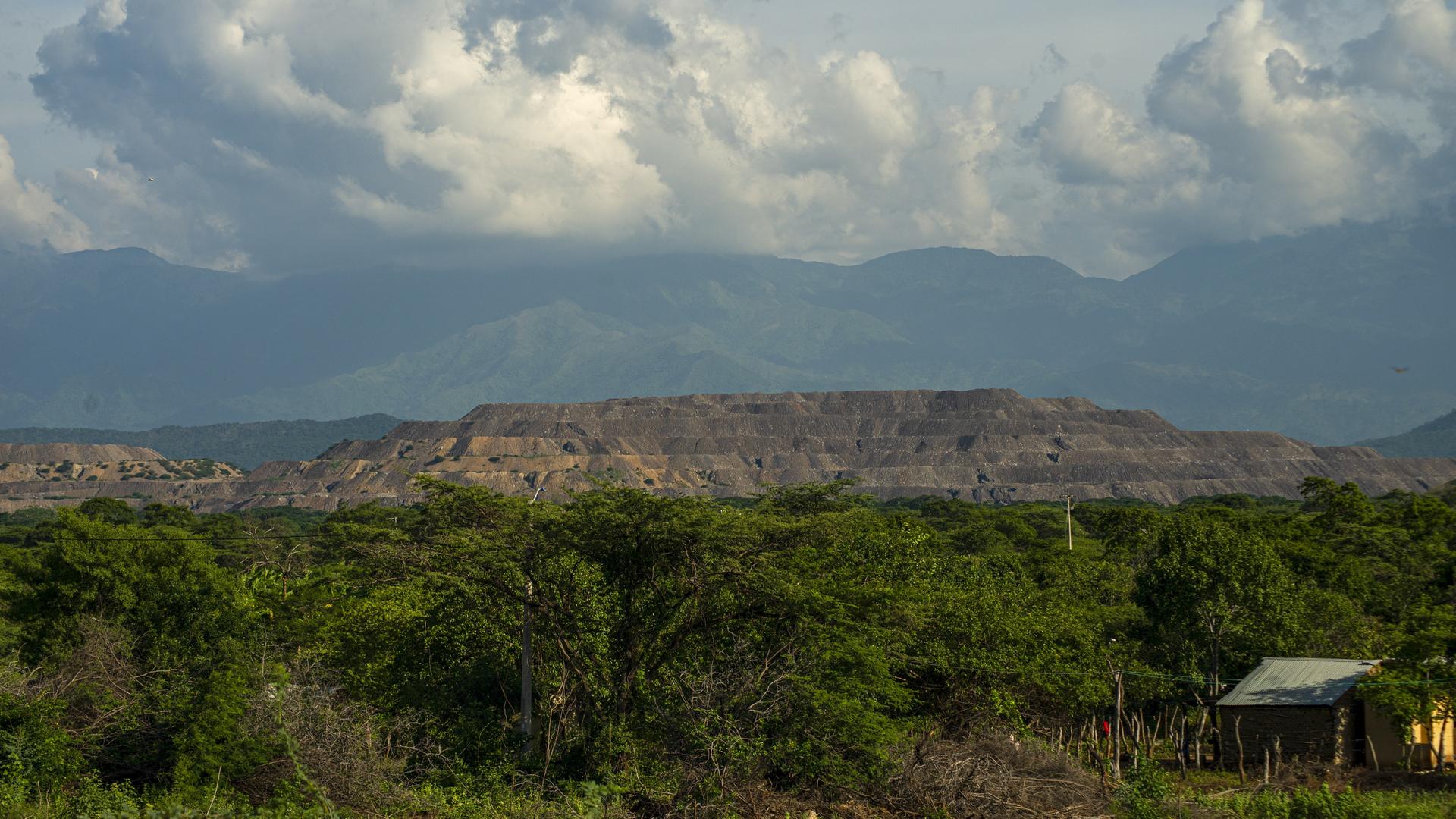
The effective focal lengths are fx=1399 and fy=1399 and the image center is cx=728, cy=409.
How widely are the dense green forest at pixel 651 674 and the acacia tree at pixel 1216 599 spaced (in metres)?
0.11

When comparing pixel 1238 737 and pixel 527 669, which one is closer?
pixel 527 669

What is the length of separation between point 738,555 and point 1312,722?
17.2 metres

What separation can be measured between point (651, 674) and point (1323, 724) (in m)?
19.1

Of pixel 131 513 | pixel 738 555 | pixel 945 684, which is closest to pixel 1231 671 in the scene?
pixel 945 684

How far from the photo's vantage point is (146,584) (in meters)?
45.3

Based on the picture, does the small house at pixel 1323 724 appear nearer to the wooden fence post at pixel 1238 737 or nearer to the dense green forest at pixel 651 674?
the wooden fence post at pixel 1238 737

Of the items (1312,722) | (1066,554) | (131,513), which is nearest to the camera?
(1312,722)

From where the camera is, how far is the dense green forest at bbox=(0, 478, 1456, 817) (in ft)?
108

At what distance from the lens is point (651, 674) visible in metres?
36.6

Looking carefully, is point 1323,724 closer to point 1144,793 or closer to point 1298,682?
point 1298,682

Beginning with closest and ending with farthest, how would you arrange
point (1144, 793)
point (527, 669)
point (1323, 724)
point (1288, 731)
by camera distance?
1. point (1144, 793)
2. point (527, 669)
3. point (1323, 724)
4. point (1288, 731)

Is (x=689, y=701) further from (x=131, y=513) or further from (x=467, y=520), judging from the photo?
(x=131, y=513)

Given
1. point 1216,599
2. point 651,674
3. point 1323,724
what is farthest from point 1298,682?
point 651,674

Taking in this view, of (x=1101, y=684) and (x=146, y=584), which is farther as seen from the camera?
(x=146, y=584)
